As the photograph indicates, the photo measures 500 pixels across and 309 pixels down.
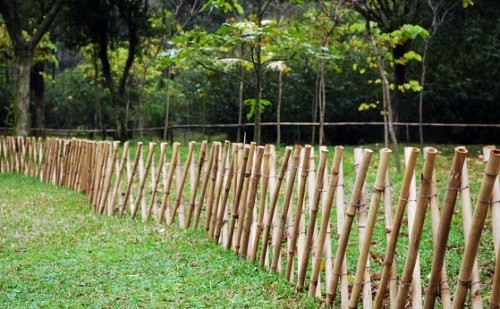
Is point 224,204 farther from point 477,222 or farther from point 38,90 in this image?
point 38,90

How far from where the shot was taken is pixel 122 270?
4.63 m

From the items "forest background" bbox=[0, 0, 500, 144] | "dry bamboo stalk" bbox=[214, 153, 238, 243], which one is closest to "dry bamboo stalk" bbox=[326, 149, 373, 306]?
"dry bamboo stalk" bbox=[214, 153, 238, 243]

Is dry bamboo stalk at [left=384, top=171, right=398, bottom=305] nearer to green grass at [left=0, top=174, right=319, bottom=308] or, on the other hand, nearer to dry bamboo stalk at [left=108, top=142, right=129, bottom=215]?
green grass at [left=0, top=174, right=319, bottom=308]

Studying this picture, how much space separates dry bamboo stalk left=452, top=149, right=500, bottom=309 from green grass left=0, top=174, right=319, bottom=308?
1313 mm

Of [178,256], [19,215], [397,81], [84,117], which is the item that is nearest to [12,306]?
[178,256]

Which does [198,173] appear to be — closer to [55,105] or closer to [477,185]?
[477,185]

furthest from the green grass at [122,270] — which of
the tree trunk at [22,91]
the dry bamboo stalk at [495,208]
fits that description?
the tree trunk at [22,91]

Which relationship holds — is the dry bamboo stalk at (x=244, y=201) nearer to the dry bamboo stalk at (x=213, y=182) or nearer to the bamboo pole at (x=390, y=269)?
the dry bamboo stalk at (x=213, y=182)

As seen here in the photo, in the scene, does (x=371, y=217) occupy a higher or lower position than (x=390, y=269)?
higher

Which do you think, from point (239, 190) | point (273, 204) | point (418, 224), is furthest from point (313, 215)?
point (239, 190)

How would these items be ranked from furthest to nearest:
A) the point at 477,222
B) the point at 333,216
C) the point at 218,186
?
the point at 333,216 → the point at 218,186 → the point at 477,222

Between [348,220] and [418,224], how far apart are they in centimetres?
61

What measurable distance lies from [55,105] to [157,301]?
24.7 metres

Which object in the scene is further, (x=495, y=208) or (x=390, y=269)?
(x=390, y=269)
